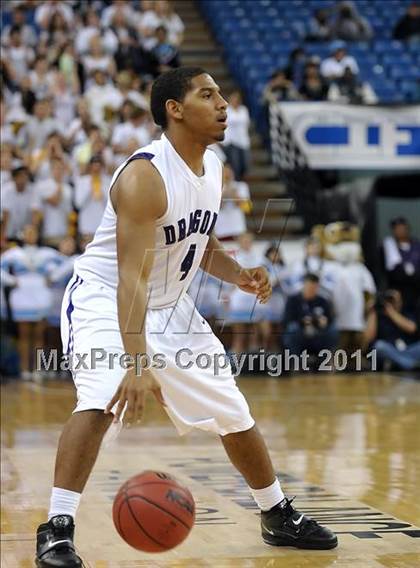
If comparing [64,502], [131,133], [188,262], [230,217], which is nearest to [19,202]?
[131,133]

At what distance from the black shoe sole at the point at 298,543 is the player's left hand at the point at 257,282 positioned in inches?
42.8

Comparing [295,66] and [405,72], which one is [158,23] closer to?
[295,66]

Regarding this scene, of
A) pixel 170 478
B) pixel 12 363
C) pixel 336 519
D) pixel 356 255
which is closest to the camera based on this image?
pixel 170 478

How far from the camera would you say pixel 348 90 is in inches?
749

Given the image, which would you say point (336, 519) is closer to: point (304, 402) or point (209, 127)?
point (209, 127)

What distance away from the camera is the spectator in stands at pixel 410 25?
21656mm

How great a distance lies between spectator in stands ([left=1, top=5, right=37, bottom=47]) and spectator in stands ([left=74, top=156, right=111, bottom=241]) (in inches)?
161

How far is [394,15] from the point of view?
75.0 ft

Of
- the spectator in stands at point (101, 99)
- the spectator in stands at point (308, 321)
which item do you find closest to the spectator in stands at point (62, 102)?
the spectator in stands at point (101, 99)

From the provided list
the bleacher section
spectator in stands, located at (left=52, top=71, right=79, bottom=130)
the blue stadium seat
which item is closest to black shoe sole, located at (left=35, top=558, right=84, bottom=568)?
spectator in stands, located at (left=52, top=71, right=79, bottom=130)

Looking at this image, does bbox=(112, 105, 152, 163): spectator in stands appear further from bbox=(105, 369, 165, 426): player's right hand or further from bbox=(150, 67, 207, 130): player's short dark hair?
bbox=(105, 369, 165, 426): player's right hand

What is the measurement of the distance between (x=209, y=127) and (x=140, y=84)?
542 inches

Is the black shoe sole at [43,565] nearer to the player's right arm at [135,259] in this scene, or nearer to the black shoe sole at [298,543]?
the player's right arm at [135,259]

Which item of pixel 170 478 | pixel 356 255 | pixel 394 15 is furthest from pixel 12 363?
pixel 394 15
